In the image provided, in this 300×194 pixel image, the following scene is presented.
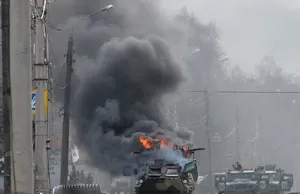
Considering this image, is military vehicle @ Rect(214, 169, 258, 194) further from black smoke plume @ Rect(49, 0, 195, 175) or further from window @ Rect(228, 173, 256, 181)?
black smoke plume @ Rect(49, 0, 195, 175)

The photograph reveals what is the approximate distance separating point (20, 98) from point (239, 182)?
2360 centimetres

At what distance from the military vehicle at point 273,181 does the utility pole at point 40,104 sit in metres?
17.2

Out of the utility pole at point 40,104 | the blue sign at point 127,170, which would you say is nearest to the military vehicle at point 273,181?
the blue sign at point 127,170

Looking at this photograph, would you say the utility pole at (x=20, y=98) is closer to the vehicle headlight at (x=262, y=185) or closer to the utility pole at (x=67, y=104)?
the utility pole at (x=67, y=104)

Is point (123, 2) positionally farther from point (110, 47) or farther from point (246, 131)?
point (246, 131)

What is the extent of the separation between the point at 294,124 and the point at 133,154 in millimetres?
86488

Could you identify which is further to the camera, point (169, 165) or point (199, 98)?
point (199, 98)

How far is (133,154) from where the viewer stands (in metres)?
28.6

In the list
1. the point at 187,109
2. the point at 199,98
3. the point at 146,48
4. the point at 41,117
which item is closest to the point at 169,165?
the point at 41,117

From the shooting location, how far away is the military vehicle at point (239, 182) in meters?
38.3

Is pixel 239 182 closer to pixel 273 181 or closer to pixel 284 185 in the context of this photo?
pixel 273 181

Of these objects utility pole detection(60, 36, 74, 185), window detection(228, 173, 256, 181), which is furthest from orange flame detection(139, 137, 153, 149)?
window detection(228, 173, 256, 181)

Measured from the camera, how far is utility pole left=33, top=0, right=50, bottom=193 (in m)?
24.3

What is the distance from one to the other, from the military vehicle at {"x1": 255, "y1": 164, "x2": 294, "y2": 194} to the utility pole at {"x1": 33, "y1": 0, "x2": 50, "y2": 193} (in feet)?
56.4
